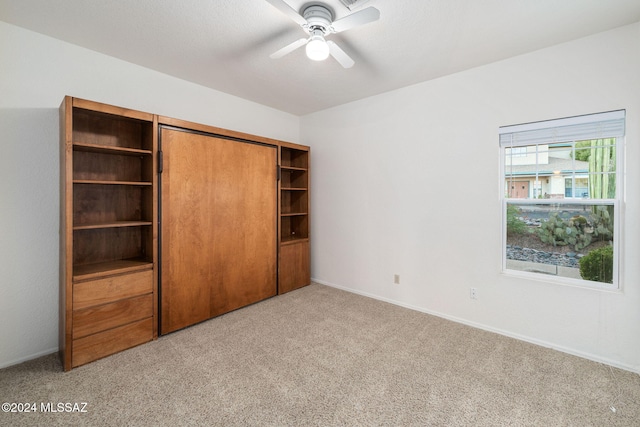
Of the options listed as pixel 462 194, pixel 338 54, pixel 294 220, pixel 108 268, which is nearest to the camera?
pixel 338 54

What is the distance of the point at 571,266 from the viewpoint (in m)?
2.39

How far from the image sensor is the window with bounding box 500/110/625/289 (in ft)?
7.20

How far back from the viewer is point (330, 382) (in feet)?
6.37

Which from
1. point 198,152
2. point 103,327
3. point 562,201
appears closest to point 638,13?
point 562,201

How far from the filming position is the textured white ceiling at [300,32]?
1.87 meters

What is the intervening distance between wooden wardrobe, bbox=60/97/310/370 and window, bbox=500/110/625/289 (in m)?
2.60

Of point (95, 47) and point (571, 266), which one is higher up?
point (95, 47)

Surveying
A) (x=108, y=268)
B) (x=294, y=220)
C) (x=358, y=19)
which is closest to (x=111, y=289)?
(x=108, y=268)

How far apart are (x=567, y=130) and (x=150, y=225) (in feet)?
12.1

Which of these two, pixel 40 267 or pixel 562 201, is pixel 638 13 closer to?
pixel 562 201

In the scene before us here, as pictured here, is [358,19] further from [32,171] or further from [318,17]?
[32,171]

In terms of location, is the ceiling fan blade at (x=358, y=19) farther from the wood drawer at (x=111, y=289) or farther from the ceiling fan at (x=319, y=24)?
the wood drawer at (x=111, y=289)

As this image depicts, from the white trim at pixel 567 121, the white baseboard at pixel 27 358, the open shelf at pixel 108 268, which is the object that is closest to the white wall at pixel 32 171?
the white baseboard at pixel 27 358

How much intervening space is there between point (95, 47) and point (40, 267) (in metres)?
1.91
